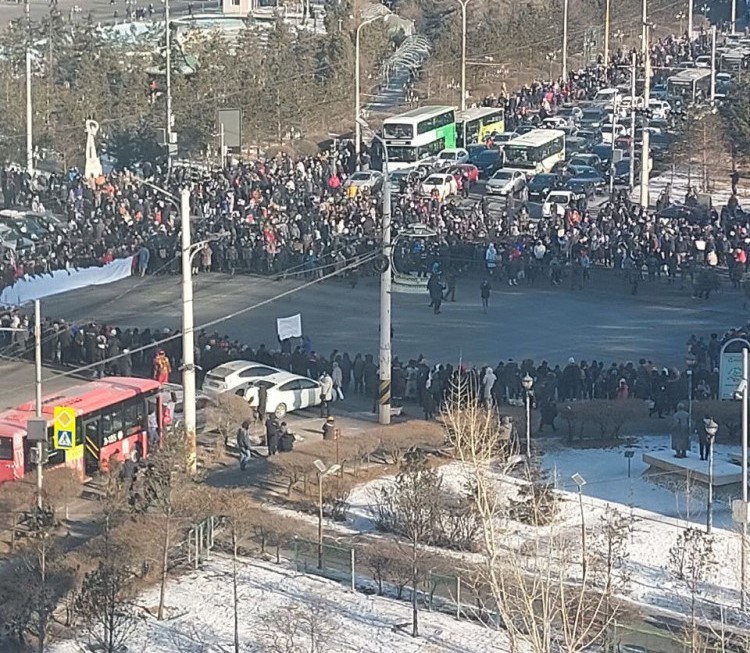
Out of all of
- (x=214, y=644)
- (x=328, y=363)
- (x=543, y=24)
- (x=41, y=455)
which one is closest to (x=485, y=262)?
(x=328, y=363)

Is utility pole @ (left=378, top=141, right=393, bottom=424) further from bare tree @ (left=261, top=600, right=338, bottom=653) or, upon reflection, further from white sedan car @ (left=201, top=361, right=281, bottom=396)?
bare tree @ (left=261, top=600, right=338, bottom=653)

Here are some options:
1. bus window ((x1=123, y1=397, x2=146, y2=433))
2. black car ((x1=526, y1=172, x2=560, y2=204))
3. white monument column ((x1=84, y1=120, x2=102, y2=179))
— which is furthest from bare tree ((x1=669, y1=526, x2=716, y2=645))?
white monument column ((x1=84, y1=120, x2=102, y2=179))

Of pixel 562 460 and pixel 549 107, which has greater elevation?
pixel 549 107

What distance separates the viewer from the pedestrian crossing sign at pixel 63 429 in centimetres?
2428

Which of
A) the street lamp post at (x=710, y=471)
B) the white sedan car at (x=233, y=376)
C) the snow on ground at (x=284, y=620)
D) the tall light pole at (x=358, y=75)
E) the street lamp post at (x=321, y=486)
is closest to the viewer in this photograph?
the snow on ground at (x=284, y=620)

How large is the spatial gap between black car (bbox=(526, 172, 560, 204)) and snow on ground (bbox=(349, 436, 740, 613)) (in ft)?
62.3

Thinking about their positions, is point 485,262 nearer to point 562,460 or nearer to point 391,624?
point 562,460

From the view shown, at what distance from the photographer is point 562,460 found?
26109 mm

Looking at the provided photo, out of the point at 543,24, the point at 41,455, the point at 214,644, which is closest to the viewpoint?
the point at 214,644

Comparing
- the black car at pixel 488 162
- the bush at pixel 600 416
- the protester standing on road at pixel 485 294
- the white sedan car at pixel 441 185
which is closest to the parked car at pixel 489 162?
the black car at pixel 488 162

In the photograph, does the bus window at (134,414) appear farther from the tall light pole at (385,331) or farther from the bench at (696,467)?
the bench at (696,467)

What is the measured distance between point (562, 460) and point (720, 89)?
38.1 m

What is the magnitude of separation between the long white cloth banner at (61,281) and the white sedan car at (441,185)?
9902 mm

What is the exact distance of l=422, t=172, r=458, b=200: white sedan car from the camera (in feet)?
148
